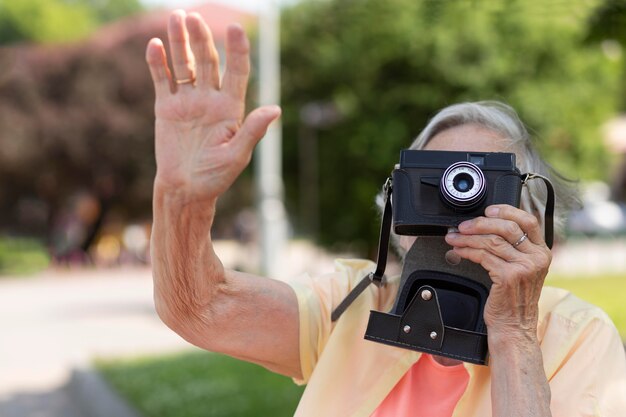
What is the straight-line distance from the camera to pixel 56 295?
15.1 m

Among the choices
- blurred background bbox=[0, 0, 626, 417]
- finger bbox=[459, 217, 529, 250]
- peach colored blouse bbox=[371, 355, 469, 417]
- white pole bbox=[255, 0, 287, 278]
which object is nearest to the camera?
finger bbox=[459, 217, 529, 250]

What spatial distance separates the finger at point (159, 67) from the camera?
1782 millimetres

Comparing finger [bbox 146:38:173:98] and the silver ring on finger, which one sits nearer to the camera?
the silver ring on finger

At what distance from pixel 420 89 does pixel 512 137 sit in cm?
998

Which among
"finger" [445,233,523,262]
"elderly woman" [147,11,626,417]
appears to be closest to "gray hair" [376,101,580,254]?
"elderly woman" [147,11,626,417]

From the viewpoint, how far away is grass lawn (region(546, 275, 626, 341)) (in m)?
8.96

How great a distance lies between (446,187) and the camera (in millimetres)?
1722

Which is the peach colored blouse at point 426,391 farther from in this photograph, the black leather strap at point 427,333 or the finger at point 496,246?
the finger at point 496,246

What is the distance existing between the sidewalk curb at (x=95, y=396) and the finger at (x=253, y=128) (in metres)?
3.98

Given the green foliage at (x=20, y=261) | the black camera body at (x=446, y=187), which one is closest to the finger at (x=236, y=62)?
the black camera body at (x=446, y=187)

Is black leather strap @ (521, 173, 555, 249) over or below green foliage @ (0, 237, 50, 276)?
over

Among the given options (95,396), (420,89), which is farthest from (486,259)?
(420,89)

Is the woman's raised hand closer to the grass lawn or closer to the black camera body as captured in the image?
the black camera body

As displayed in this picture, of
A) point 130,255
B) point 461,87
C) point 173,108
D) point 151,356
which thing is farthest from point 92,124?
point 173,108
